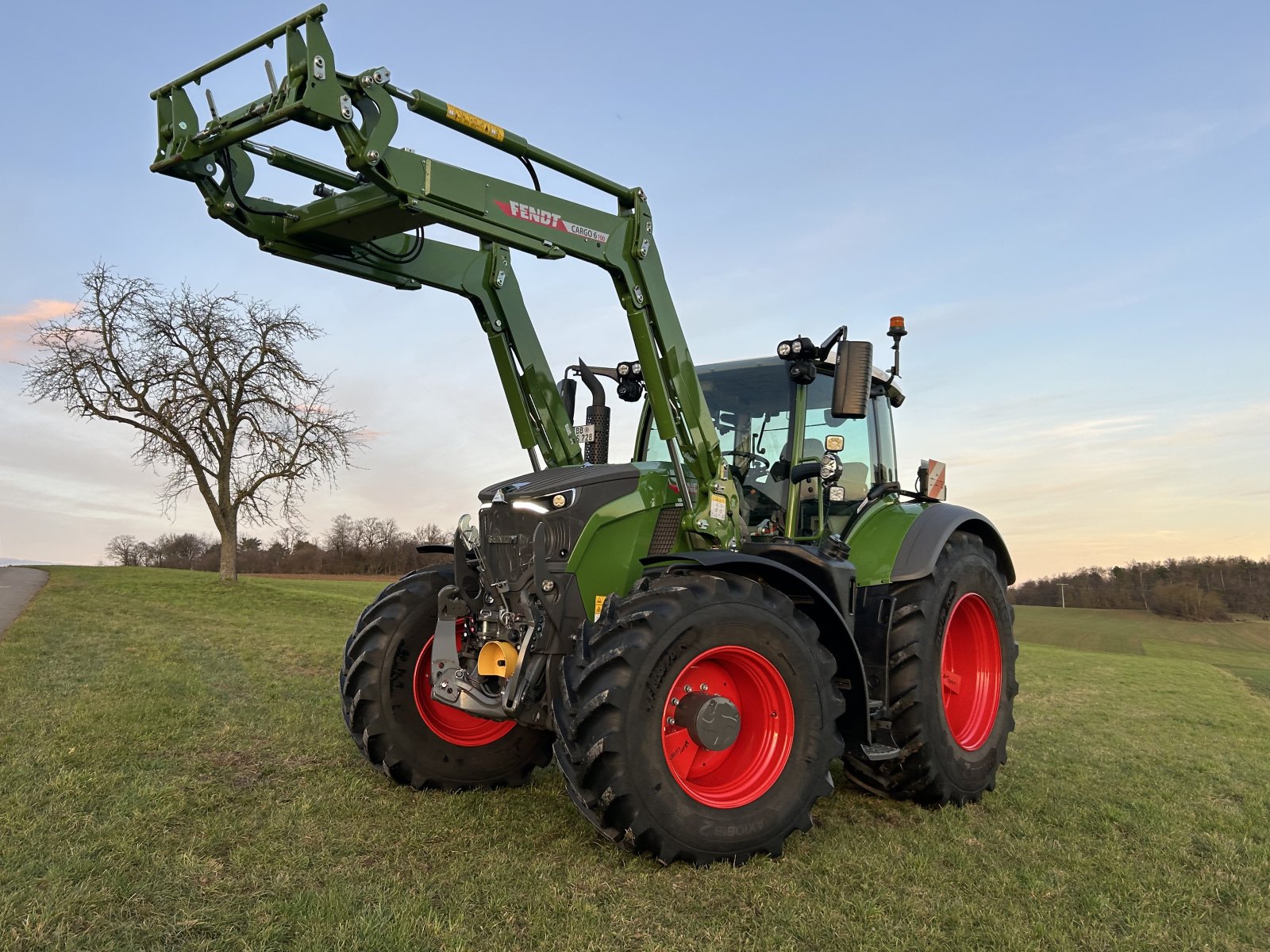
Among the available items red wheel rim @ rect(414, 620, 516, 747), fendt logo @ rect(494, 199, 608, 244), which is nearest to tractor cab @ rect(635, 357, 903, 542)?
fendt logo @ rect(494, 199, 608, 244)

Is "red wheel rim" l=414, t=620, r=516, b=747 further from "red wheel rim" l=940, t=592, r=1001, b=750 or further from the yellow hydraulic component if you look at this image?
"red wheel rim" l=940, t=592, r=1001, b=750

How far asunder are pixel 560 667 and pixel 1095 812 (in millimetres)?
3304

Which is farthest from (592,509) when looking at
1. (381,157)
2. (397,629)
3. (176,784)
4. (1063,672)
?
(1063,672)

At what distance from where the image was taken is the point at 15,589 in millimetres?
20438

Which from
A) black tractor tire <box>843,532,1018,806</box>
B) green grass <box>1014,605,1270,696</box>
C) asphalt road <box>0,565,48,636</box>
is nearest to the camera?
black tractor tire <box>843,532,1018,806</box>

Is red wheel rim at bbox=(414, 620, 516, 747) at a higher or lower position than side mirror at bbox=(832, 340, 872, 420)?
lower

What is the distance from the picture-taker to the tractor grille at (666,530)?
15.9ft

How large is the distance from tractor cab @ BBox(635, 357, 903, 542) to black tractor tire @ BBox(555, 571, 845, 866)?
121 cm

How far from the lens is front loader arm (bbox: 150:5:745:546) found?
386 cm

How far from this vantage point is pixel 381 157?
389 cm

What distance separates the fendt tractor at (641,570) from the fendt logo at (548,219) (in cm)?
1

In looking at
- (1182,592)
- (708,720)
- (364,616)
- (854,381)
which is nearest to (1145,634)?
(1182,592)

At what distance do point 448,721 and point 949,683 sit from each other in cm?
334

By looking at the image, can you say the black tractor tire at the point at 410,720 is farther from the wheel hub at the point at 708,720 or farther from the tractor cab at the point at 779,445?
the tractor cab at the point at 779,445
